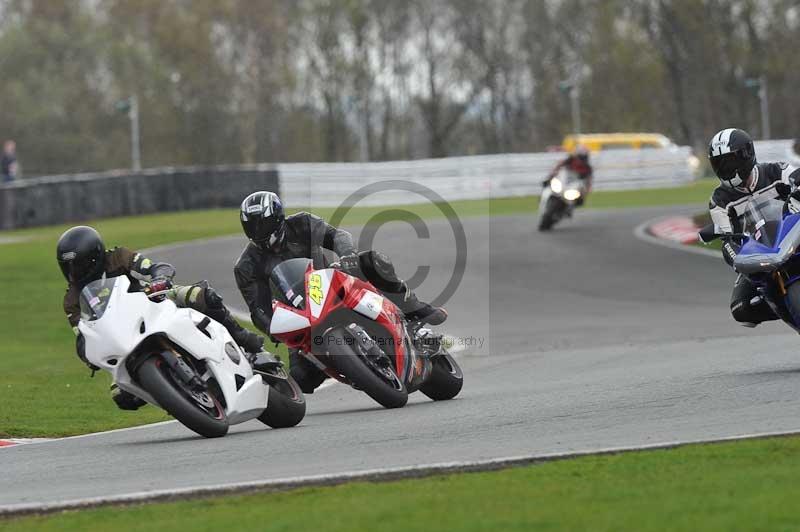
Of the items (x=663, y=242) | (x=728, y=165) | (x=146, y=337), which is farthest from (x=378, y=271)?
(x=663, y=242)

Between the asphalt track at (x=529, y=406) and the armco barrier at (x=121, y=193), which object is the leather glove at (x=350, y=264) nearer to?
the asphalt track at (x=529, y=406)

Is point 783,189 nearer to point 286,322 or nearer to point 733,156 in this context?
point 733,156

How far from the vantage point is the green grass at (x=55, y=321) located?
11531mm

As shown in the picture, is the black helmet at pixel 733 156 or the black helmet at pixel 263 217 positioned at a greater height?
the black helmet at pixel 733 156

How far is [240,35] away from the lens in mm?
78000

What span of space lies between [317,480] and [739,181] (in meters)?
4.98

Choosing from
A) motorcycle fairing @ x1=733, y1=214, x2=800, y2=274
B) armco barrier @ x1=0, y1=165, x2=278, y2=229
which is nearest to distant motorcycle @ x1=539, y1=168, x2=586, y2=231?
armco barrier @ x1=0, y1=165, x2=278, y2=229

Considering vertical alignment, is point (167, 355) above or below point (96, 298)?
below

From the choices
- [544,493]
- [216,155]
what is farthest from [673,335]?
[216,155]

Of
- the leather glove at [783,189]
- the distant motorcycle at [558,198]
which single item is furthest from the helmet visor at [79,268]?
the distant motorcycle at [558,198]

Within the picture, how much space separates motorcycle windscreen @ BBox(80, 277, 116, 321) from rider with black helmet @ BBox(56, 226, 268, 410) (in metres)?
0.24

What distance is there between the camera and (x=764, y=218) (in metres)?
10.5

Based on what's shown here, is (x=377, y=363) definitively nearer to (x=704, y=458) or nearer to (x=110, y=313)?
(x=110, y=313)

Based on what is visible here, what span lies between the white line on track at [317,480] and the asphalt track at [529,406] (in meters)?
0.20
